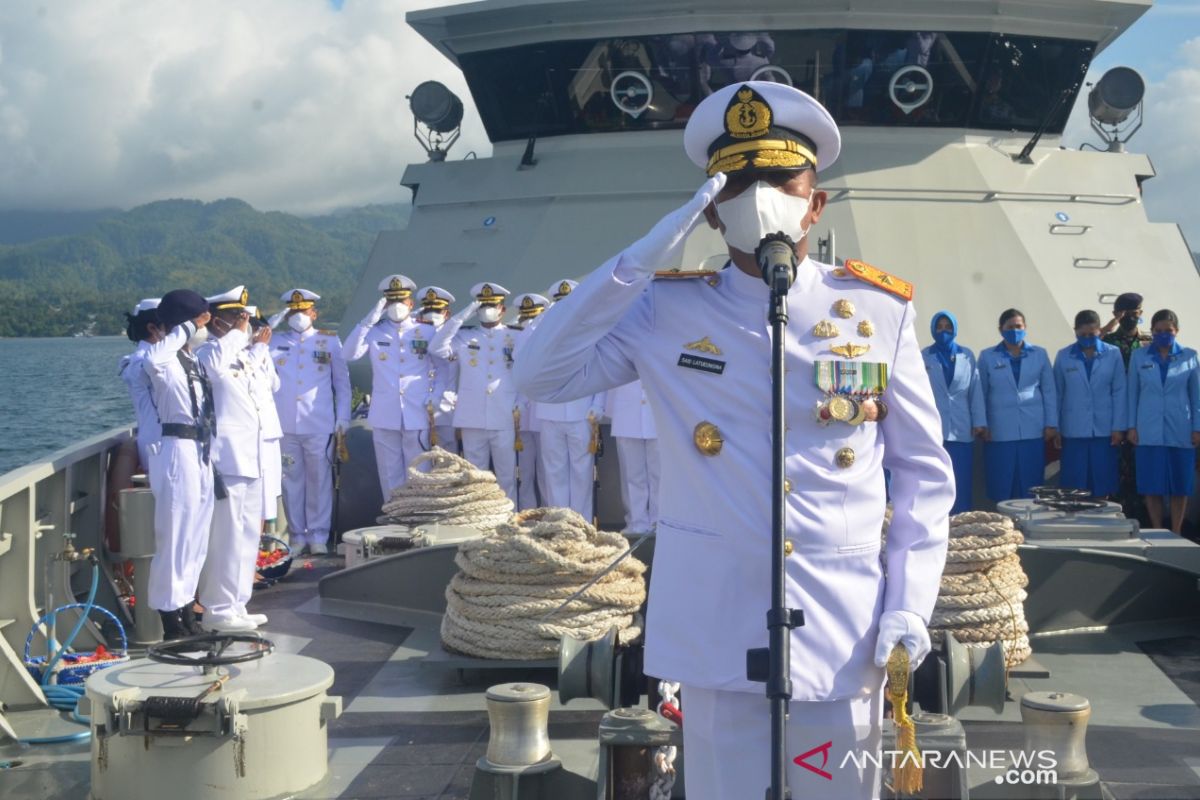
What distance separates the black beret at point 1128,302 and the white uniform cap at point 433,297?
395 centimetres

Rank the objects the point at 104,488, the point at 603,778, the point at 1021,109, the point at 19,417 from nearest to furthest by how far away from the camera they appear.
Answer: the point at 603,778
the point at 104,488
the point at 1021,109
the point at 19,417

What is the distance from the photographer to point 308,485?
8.15m

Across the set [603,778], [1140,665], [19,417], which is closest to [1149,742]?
[1140,665]

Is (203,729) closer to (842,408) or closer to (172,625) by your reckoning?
(842,408)

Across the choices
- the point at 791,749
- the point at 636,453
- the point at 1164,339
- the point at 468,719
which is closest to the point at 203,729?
the point at 468,719

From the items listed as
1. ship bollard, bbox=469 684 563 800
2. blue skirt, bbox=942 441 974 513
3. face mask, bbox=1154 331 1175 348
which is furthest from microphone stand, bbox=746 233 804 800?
face mask, bbox=1154 331 1175 348

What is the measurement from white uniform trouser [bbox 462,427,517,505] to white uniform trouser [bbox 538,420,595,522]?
29 cm

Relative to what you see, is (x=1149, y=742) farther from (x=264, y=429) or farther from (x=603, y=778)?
(x=264, y=429)

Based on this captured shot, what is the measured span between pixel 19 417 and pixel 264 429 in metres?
36.9

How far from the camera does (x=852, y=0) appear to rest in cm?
820

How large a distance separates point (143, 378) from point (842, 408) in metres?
3.89

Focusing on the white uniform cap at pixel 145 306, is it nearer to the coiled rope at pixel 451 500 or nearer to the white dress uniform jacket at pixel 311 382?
the coiled rope at pixel 451 500

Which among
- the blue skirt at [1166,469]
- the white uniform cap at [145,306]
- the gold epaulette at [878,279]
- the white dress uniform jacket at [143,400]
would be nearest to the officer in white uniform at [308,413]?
the white uniform cap at [145,306]

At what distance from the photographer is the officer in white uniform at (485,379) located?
814 centimetres
